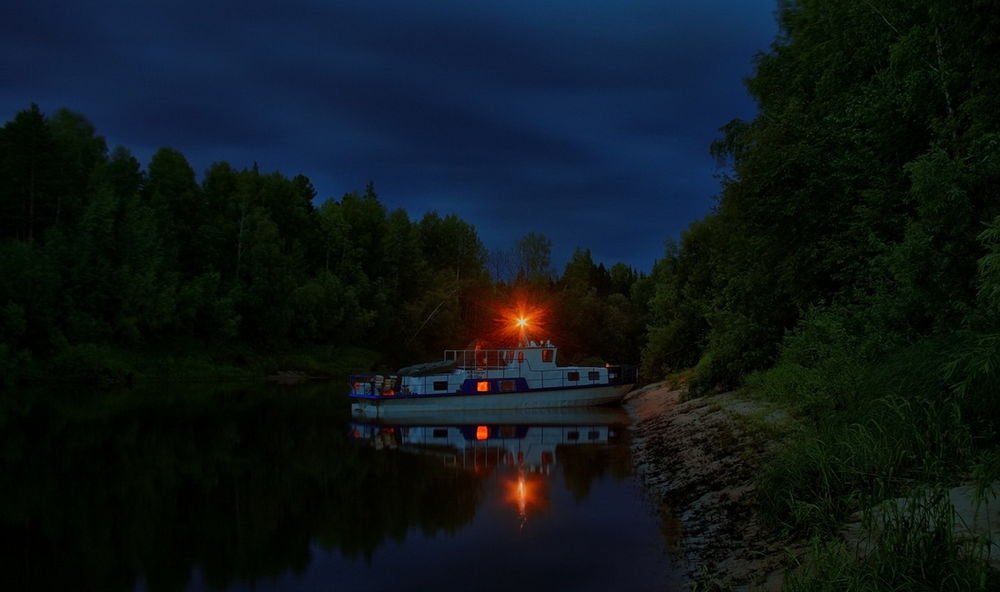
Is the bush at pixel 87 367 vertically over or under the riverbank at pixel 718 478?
over

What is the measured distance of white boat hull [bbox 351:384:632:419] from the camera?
3753 cm

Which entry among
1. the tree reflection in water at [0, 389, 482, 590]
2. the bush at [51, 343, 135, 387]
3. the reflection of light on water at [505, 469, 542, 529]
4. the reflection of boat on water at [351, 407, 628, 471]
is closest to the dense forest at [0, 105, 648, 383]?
the bush at [51, 343, 135, 387]

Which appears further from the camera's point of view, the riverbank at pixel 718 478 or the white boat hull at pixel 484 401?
the white boat hull at pixel 484 401

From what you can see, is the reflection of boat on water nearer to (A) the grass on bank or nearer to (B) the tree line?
(B) the tree line

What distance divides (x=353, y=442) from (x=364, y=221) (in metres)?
68.2

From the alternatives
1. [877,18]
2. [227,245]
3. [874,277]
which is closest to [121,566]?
[874,277]

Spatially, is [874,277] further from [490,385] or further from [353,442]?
[490,385]

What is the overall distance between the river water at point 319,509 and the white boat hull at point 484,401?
451cm

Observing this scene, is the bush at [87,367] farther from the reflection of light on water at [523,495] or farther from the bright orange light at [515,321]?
the reflection of light on water at [523,495]

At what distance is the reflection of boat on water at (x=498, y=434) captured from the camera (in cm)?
2589

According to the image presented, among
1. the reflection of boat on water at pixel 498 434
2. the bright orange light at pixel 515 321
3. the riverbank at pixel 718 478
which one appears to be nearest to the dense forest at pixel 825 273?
the riverbank at pixel 718 478

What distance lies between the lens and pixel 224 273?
78.1m

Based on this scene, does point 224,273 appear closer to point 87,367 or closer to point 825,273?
point 87,367

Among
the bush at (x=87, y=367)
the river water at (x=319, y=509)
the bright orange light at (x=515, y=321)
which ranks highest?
the bright orange light at (x=515, y=321)
